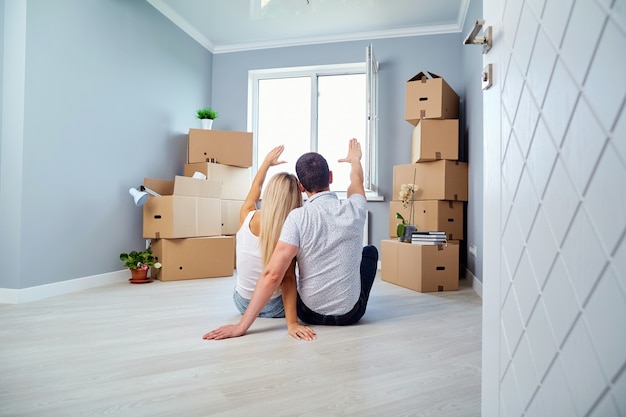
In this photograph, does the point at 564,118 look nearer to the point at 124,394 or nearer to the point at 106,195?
the point at 124,394

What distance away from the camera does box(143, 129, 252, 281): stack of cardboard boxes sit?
10.5 ft

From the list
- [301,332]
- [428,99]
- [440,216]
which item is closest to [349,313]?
[301,332]

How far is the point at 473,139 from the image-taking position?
3197mm

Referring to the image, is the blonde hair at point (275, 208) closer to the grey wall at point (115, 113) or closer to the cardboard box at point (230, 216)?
the grey wall at point (115, 113)

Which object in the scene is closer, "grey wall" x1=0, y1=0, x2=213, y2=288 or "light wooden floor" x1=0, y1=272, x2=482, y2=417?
"light wooden floor" x1=0, y1=272, x2=482, y2=417

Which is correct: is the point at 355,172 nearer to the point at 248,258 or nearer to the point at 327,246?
the point at 327,246

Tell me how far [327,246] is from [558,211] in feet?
3.90

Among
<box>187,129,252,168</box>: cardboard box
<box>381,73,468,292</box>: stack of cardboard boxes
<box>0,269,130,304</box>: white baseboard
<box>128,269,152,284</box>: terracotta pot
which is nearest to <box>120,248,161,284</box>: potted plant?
<box>128,269,152,284</box>: terracotta pot

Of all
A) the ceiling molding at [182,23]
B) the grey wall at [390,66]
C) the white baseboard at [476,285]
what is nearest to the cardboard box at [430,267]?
the white baseboard at [476,285]

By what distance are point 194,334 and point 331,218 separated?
2.63 ft

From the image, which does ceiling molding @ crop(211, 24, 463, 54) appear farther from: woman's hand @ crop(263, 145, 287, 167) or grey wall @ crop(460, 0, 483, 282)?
woman's hand @ crop(263, 145, 287, 167)

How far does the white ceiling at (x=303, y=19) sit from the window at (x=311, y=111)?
35 centimetres

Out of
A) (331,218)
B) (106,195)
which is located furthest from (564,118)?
(106,195)

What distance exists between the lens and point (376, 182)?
4.04m
